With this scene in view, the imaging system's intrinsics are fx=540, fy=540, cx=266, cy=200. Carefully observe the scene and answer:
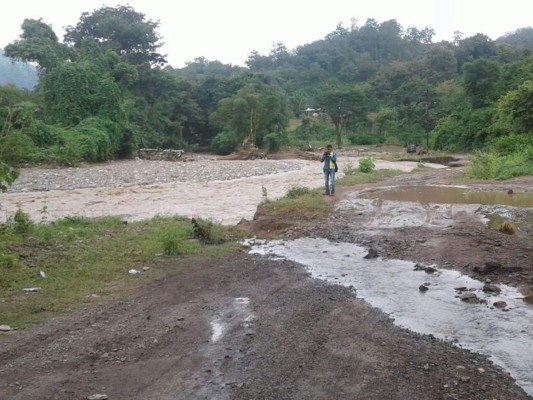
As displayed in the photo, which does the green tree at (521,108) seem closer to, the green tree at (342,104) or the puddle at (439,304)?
the puddle at (439,304)

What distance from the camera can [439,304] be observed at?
7.02m

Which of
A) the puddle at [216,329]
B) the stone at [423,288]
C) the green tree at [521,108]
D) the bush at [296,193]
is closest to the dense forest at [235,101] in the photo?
the green tree at [521,108]

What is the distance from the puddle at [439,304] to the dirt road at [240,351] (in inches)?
10.8

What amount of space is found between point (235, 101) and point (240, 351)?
4926 cm

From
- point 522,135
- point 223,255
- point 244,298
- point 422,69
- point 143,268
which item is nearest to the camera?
point 244,298

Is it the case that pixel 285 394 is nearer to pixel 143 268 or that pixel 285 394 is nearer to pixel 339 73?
pixel 143 268

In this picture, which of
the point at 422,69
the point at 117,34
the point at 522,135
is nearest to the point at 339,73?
the point at 422,69

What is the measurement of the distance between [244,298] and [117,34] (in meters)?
60.6

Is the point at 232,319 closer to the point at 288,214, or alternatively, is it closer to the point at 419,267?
the point at 419,267

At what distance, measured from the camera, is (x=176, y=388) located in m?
4.67

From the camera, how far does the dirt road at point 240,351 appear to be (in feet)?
15.1

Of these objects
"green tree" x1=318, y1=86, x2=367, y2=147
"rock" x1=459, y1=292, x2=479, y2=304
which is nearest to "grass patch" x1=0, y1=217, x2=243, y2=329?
"rock" x1=459, y1=292, x2=479, y2=304

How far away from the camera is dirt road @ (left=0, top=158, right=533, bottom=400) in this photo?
4.62 m

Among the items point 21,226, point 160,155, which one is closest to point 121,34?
point 160,155
